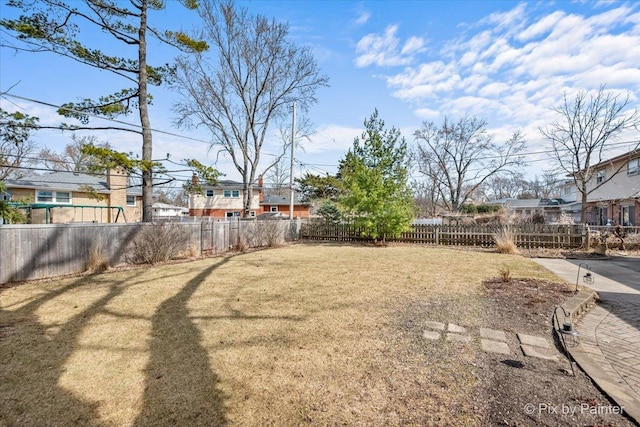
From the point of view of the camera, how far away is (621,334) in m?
3.55

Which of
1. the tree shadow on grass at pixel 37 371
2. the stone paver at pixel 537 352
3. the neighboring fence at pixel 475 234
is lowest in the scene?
the tree shadow on grass at pixel 37 371

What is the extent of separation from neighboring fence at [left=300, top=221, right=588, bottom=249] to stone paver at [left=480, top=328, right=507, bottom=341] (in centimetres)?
1043

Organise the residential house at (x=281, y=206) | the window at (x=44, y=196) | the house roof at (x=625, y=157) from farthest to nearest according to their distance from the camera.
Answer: the residential house at (x=281, y=206), the window at (x=44, y=196), the house roof at (x=625, y=157)

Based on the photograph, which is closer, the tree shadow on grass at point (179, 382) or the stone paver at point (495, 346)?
the tree shadow on grass at point (179, 382)

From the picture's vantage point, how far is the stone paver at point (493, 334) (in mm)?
3331

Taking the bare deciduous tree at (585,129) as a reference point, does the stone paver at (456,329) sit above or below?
below

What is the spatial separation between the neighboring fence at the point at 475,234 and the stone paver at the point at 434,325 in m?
10.5

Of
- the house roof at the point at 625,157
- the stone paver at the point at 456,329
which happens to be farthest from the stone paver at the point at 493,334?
the house roof at the point at 625,157

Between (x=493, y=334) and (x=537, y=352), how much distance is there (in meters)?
0.47

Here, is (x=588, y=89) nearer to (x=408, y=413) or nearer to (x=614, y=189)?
(x=614, y=189)

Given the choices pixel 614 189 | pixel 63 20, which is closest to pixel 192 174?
pixel 63 20

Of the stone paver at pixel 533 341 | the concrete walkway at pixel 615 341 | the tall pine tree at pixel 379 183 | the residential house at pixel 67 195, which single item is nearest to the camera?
the concrete walkway at pixel 615 341

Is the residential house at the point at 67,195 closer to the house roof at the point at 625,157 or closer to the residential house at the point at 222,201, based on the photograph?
the residential house at the point at 222,201

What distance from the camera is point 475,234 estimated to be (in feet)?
43.6
